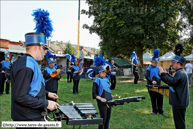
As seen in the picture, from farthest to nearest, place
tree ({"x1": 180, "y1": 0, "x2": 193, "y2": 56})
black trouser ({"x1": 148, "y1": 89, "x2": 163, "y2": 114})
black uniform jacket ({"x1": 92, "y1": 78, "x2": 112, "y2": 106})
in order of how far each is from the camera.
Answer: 1. tree ({"x1": 180, "y1": 0, "x2": 193, "y2": 56})
2. black trouser ({"x1": 148, "y1": 89, "x2": 163, "y2": 114})
3. black uniform jacket ({"x1": 92, "y1": 78, "x2": 112, "y2": 106})

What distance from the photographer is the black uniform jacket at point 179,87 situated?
4.02 metres

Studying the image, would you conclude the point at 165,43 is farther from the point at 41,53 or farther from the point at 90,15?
the point at 41,53

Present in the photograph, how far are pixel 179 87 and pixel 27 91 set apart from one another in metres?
3.60

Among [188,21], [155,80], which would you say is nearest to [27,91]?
[155,80]

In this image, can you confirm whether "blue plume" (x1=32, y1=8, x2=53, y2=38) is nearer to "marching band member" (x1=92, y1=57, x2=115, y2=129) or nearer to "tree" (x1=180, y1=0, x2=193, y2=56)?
"marching band member" (x1=92, y1=57, x2=115, y2=129)

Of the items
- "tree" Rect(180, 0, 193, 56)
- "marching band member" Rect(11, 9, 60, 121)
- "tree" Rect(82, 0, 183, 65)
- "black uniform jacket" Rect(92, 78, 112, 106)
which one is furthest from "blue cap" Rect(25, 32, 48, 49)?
"tree" Rect(180, 0, 193, 56)

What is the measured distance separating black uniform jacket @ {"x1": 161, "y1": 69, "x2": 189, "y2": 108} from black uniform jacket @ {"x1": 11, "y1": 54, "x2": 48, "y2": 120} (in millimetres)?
3102

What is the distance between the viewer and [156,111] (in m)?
6.82

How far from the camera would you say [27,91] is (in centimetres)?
204

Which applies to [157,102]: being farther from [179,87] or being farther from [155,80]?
[179,87]

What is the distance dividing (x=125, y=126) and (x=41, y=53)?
4.14 metres

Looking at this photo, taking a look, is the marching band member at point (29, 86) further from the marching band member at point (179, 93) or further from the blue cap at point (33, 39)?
the marching band member at point (179, 93)

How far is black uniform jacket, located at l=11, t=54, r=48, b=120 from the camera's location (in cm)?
201

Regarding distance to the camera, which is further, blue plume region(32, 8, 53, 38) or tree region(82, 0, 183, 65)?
tree region(82, 0, 183, 65)
